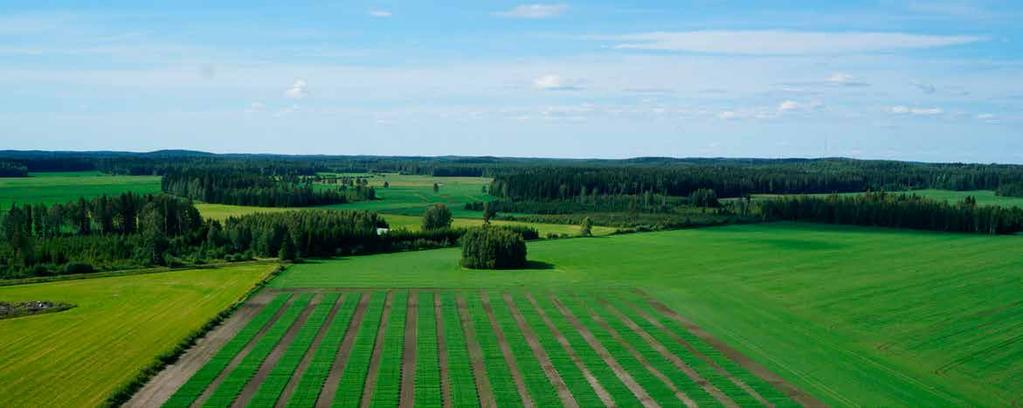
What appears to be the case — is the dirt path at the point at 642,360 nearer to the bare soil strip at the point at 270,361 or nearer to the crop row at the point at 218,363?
the bare soil strip at the point at 270,361

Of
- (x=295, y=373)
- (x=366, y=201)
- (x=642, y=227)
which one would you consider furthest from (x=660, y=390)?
(x=366, y=201)

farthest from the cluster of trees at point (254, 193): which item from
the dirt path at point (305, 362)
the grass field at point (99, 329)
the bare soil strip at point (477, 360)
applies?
the bare soil strip at point (477, 360)

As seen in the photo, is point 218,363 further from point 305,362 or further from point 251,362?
point 305,362

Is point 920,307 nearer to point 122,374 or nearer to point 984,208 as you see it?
point 122,374

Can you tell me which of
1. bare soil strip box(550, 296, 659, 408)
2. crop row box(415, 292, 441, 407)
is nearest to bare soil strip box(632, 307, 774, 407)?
A: bare soil strip box(550, 296, 659, 408)

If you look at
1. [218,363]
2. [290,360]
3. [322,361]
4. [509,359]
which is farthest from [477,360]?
[218,363]

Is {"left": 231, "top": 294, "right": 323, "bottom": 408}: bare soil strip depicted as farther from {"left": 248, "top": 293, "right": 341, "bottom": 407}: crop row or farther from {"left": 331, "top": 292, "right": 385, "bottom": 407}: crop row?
{"left": 331, "top": 292, "right": 385, "bottom": 407}: crop row
